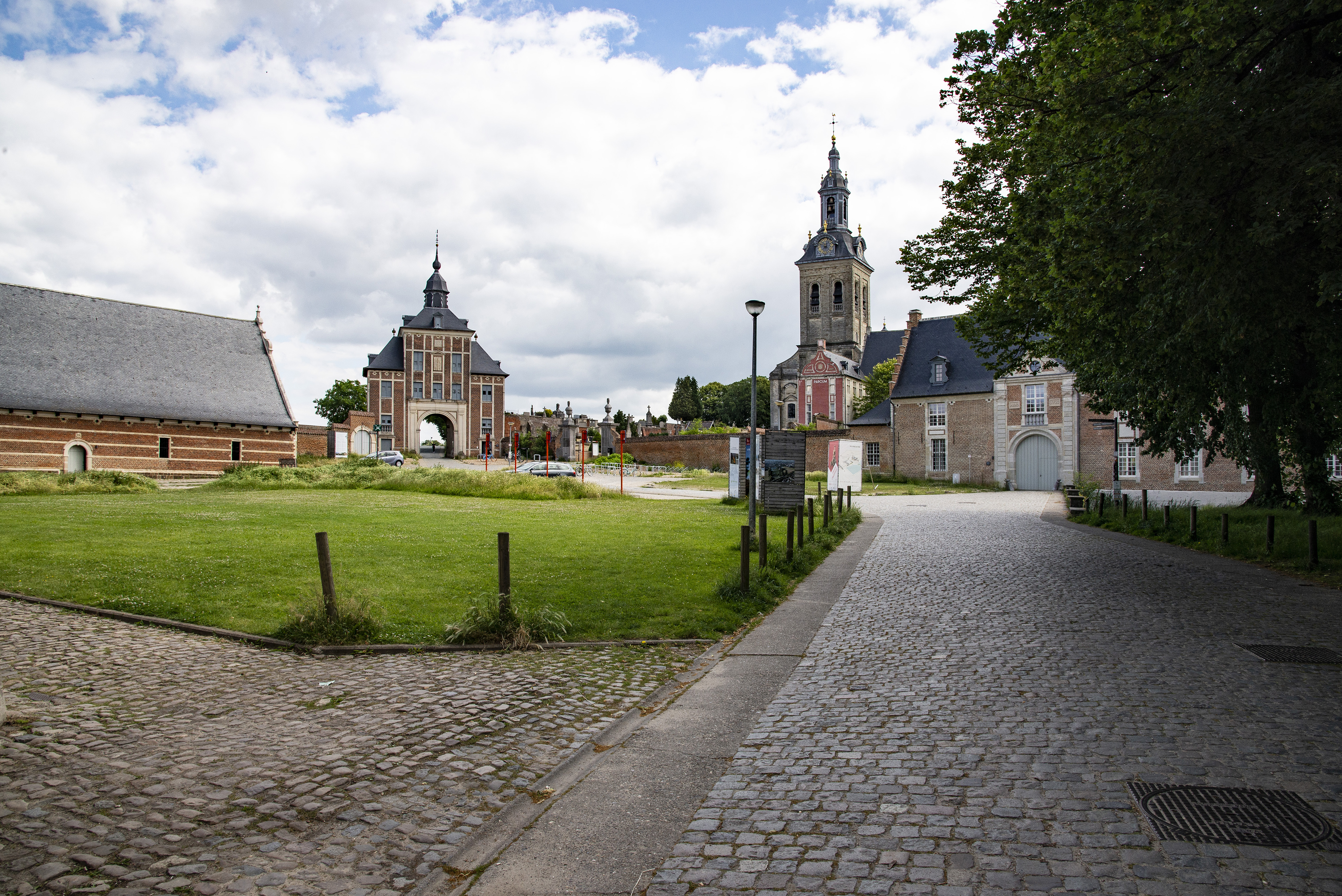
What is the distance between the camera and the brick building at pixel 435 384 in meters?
68.3

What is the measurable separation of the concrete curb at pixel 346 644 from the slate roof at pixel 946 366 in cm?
4439

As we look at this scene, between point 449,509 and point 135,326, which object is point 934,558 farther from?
point 135,326

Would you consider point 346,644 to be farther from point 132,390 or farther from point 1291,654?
point 132,390

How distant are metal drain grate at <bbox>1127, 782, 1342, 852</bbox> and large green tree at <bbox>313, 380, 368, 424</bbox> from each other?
102 m

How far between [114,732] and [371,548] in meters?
7.89

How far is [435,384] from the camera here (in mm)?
68938

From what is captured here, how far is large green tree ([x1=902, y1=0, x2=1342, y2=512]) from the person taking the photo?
7656 mm

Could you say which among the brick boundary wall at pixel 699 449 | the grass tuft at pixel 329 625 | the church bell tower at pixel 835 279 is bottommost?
the grass tuft at pixel 329 625

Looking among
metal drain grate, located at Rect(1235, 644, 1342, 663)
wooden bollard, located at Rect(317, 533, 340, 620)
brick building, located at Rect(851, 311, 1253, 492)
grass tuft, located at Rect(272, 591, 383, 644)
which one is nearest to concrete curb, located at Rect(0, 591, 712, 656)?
grass tuft, located at Rect(272, 591, 383, 644)

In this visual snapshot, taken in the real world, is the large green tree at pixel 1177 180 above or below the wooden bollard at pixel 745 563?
above

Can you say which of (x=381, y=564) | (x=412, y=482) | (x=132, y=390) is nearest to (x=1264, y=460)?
(x=381, y=564)

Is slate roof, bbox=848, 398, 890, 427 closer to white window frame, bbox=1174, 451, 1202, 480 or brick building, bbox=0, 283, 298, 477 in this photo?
white window frame, bbox=1174, 451, 1202, 480

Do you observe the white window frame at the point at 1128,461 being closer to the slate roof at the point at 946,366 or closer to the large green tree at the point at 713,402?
the slate roof at the point at 946,366

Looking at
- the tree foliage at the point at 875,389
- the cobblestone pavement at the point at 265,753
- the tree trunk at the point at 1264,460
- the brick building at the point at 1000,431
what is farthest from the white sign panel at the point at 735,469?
the tree foliage at the point at 875,389
